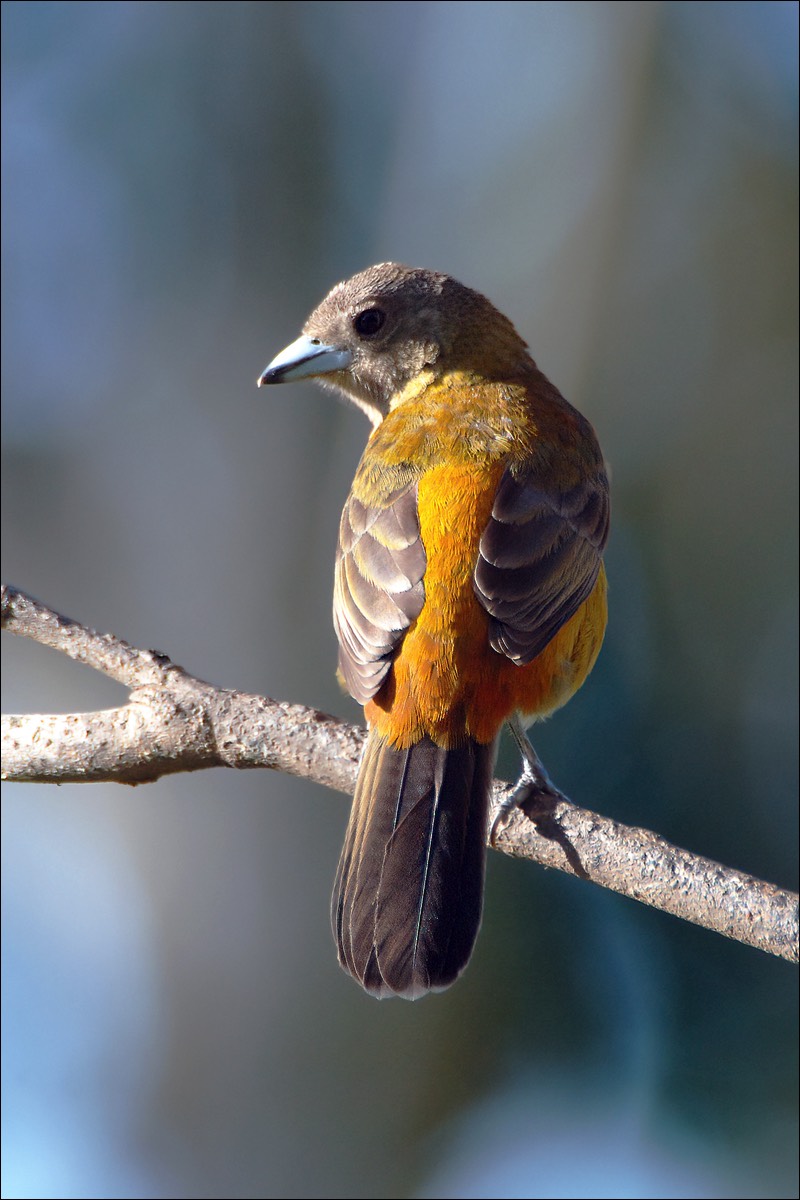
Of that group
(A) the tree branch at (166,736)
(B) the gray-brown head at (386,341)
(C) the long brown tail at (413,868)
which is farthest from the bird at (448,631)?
(B) the gray-brown head at (386,341)

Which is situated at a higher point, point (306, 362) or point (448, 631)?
point (306, 362)

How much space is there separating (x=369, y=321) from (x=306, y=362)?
0.30m

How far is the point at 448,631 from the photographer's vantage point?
10.3ft

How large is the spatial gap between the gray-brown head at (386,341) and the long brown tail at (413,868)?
2.04 m

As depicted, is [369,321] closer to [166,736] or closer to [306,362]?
[306,362]

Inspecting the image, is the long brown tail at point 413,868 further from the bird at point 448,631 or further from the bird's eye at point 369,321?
the bird's eye at point 369,321

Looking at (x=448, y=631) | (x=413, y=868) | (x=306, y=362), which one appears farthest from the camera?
(x=306, y=362)

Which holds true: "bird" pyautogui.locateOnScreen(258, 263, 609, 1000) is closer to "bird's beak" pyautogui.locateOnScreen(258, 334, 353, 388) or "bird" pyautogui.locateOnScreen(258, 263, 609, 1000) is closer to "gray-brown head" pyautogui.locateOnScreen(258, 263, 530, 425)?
"gray-brown head" pyautogui.locateOnScreen(258, 263, 530, 425)

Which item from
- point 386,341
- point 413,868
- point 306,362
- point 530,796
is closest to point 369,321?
point 386,341

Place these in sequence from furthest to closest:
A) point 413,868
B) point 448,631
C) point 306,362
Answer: point 306,362 < point 448,631 < point 413,868

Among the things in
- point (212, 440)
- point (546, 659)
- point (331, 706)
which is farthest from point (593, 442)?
point (212, 440)

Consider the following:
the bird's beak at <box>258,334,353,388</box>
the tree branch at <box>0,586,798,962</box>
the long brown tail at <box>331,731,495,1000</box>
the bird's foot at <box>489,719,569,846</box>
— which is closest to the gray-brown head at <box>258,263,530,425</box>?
the bird's beak at <box>258,334,353,388</box>

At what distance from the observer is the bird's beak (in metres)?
4.61

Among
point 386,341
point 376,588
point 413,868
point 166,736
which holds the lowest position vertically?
point 413,868
